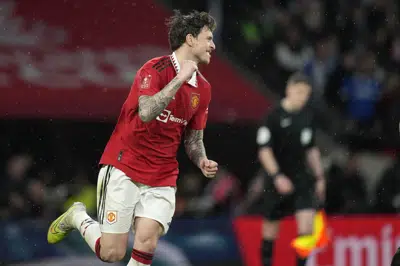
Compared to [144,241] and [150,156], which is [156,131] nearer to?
[150,156]

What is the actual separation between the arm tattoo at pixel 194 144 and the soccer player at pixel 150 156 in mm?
177

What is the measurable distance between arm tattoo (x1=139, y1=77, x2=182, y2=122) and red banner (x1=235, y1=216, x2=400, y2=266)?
4864 millimetres

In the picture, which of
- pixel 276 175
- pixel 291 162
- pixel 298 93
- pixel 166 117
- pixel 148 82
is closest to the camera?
pixel 148 82

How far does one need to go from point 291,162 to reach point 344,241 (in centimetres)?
198

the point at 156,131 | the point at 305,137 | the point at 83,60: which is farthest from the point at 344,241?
the point at 156,131

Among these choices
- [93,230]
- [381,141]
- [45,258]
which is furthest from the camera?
[381,141]

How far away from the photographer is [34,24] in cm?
1222

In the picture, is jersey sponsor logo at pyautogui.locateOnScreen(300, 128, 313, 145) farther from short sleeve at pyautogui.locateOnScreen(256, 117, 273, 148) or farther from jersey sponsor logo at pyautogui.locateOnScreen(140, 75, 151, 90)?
jersey sponsor logo at pyautogui.locateOnScreen(140, 75, 151, 90)

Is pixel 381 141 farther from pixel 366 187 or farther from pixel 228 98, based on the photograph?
pixel 228 98

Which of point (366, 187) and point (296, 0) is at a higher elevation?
point (296, 0)

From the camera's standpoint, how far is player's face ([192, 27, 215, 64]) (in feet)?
22.8

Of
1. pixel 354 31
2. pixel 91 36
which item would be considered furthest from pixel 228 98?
pixel 354 31

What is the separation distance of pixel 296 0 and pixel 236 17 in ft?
4.98

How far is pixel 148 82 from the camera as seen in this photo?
6719mm
